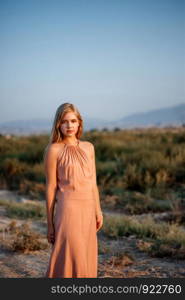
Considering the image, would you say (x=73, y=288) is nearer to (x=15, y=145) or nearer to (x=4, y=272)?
(x=4, y=272)

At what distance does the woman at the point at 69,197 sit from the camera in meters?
3.71

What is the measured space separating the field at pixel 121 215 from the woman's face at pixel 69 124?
2293 millimetres

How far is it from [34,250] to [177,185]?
6.50 meters

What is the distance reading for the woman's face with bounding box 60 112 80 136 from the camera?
150 inches

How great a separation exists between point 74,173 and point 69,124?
48 centimetres

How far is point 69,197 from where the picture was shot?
12.2ft

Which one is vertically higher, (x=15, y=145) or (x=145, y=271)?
(x=15, y=145)

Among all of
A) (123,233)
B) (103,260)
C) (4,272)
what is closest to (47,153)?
(4,272)

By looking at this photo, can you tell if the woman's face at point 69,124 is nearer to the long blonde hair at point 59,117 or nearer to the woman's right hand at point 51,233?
the long blonde hair at point 59,117

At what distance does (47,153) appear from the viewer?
12.4 feet

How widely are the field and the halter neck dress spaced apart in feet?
5.14

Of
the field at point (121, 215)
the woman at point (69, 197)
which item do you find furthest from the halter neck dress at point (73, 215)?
the field at point (121, 215)

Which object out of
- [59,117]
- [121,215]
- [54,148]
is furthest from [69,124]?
[121,215]

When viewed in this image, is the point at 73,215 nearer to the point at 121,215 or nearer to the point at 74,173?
the point at 74,173
